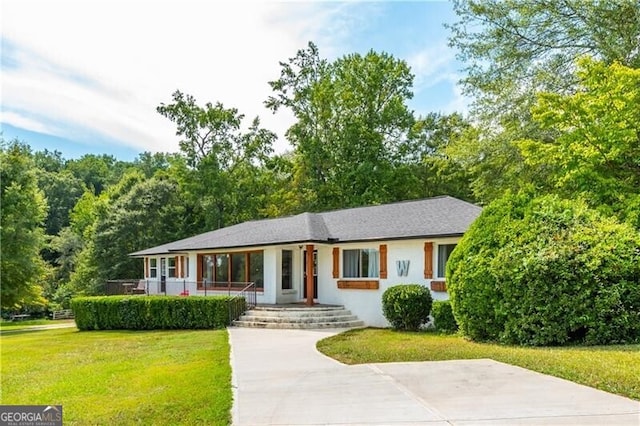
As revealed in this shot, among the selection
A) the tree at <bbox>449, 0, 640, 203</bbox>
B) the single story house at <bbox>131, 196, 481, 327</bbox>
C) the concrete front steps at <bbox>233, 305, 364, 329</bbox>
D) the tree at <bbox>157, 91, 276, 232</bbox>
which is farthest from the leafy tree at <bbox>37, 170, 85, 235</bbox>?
the tree at <bbox>449, 0, 640, 203</bbox>

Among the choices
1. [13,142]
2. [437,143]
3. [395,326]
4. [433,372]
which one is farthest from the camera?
[437,143]

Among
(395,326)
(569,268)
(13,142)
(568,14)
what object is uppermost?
(568,14)

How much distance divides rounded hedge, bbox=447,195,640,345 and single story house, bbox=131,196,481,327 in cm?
290

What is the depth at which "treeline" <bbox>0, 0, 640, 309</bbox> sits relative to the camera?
1306 centimetres

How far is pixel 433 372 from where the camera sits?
7.25m

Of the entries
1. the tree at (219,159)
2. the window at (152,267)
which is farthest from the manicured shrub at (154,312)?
the tree at (219,159)

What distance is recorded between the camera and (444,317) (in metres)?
13.0

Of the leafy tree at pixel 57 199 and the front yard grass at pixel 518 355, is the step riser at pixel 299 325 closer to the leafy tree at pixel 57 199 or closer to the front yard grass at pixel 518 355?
the front yard grass at pixel 518 355

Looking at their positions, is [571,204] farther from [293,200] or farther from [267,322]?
[293,200]

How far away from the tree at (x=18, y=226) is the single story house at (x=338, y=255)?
6.96 m

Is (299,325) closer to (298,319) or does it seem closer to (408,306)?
(298,319)

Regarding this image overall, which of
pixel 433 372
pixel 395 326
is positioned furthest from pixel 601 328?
pixel 395 326

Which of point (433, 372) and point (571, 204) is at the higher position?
point (571, 204)

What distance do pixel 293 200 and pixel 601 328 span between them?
25398mm
